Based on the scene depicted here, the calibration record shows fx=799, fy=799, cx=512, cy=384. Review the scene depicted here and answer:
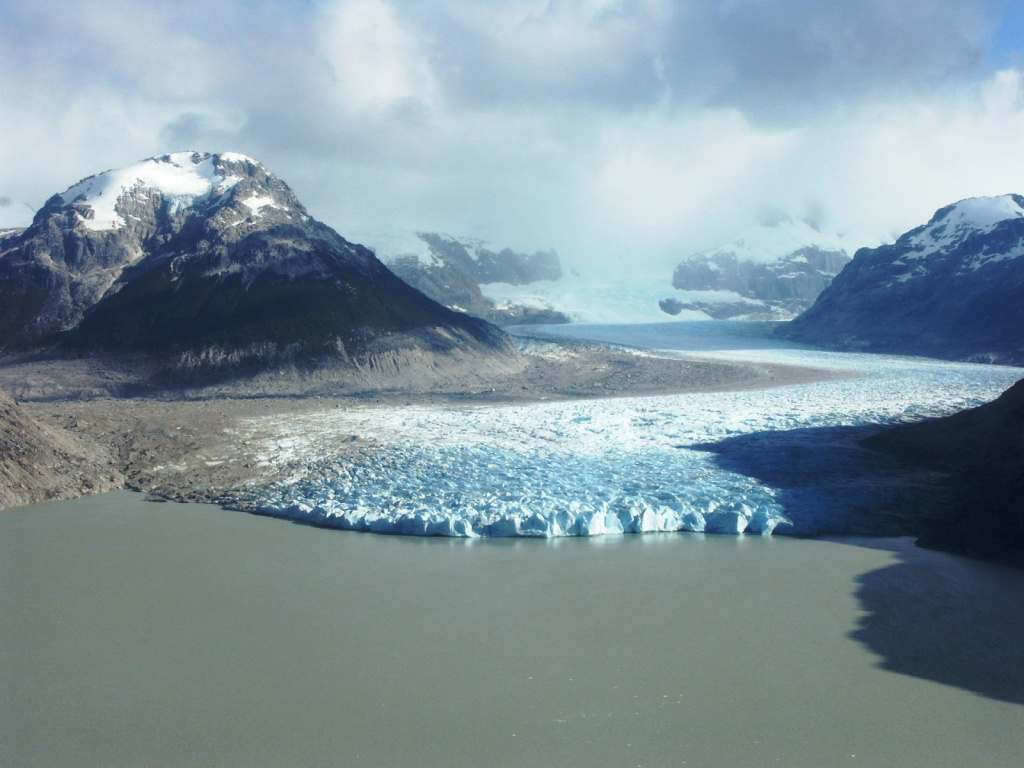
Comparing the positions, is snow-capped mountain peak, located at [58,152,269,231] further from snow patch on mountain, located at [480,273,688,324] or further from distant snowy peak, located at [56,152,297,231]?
snow patch on mountain, located at [480,273,688,324]

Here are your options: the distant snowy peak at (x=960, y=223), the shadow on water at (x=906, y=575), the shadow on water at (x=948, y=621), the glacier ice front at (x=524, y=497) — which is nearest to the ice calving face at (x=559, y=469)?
the glacier ice front at (x=524, y=497)

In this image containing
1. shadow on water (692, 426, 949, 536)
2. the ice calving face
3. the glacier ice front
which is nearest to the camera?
the glacier ice front

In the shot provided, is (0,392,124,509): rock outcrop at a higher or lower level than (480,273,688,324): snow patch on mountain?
lower

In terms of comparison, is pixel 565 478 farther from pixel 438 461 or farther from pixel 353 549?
pixel 353 549

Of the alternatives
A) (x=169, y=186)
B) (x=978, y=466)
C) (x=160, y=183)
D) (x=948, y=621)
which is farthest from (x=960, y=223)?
(x=948, y=621)

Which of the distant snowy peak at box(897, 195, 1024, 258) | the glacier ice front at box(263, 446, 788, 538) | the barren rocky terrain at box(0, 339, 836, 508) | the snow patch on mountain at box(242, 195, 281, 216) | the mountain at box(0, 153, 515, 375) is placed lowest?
the glacier ice front at box(263, 446, 788, 538)

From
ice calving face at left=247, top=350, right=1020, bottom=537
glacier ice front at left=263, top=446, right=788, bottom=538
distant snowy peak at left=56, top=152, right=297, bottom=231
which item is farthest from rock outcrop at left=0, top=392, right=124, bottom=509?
distant snowy peak at left=56, top=152, right=297, bottom=231
